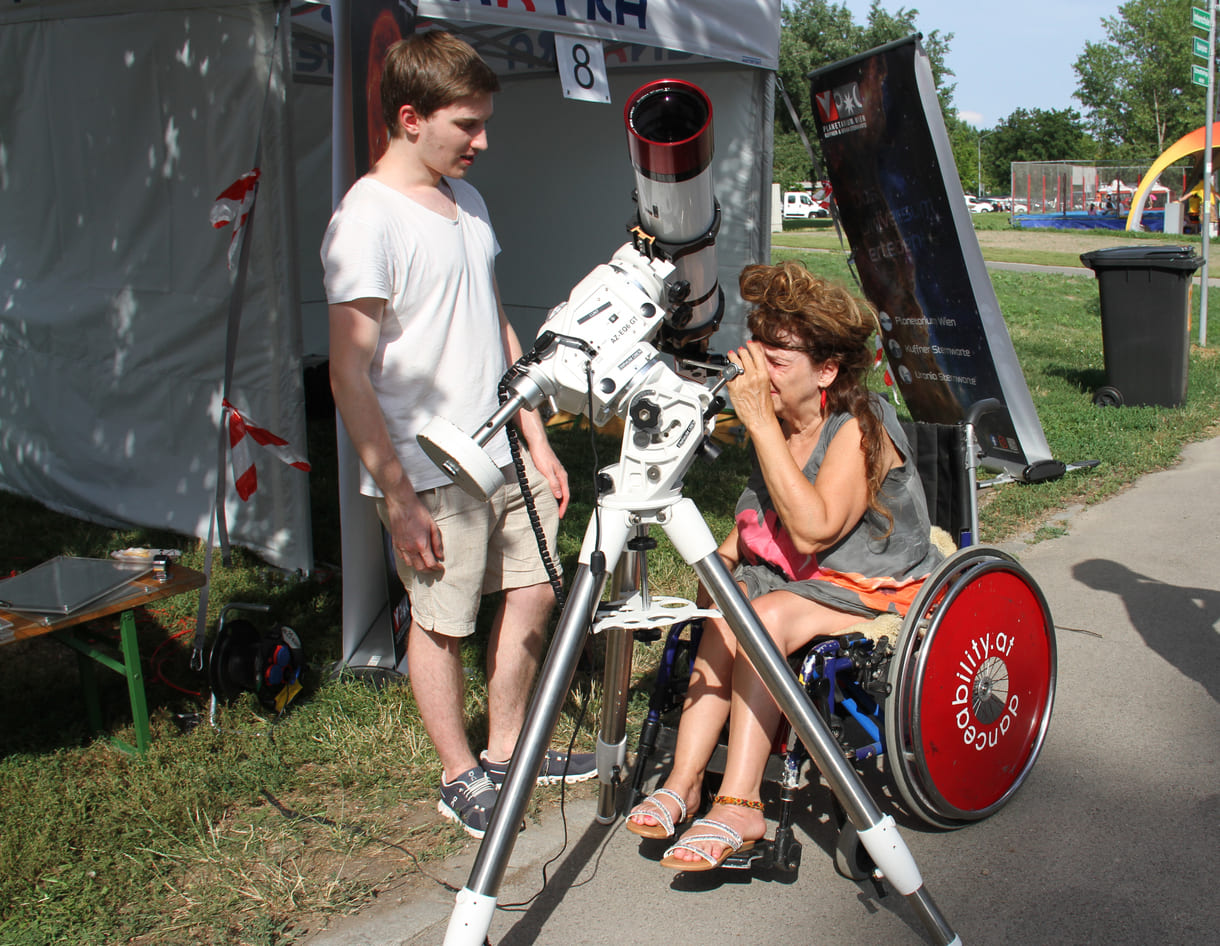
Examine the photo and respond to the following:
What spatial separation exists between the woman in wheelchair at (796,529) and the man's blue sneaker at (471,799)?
471 millimetres


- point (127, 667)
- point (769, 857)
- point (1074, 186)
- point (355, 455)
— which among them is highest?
point (1074, 186)

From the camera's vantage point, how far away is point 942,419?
6355 millimetres

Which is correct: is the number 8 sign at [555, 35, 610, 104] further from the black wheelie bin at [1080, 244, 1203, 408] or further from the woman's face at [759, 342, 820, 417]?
the black wheelie bin at [1080, 244, 1203, 408]

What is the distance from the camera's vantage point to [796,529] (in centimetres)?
251

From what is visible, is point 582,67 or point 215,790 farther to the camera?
point 582,67

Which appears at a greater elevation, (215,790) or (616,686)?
(616,686)

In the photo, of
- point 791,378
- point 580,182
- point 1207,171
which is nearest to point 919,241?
point 580,182

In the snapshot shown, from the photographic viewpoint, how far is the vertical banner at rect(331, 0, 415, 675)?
128 inches

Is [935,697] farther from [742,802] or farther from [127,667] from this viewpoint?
[127,667]

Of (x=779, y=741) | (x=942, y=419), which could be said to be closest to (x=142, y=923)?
(x=779, y=741)

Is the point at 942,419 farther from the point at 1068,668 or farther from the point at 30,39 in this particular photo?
the point at 30,39

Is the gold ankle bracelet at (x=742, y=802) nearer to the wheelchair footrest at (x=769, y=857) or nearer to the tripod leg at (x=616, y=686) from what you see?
the wheelchair footrest at (x=769, y=857)

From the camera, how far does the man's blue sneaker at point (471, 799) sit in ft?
8.98

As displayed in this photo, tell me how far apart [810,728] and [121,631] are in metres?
→ 2.11
